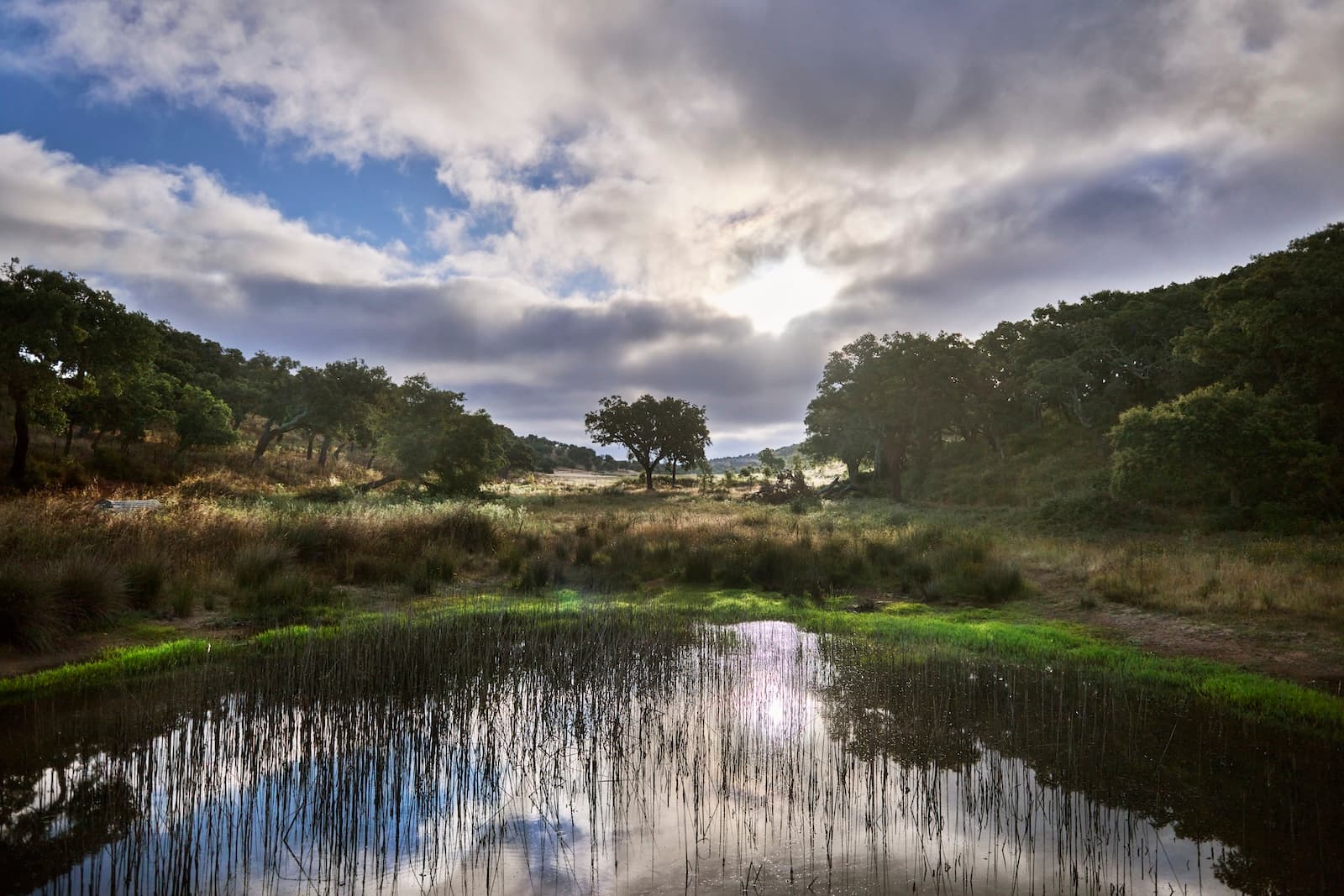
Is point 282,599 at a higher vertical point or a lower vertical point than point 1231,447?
lower

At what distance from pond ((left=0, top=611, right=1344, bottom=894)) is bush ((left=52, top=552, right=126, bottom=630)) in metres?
3.36

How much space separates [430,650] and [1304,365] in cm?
3622

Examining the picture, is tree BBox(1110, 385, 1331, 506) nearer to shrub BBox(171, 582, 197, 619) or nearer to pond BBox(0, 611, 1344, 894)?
pond BBox(0, 611, 1344, 894)

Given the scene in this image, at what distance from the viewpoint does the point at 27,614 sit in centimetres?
989

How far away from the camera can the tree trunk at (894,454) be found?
178 ft

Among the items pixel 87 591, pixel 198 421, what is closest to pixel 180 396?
pixel 198 421

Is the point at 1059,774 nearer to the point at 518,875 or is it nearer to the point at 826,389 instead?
the point at 518,875

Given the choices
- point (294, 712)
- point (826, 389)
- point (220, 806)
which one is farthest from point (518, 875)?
point (826, 389)

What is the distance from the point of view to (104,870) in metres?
4.89

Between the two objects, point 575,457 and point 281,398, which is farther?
point 575,457

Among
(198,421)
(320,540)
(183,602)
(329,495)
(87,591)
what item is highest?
(198,421)

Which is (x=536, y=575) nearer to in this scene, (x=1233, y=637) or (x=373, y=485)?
(x=1233, y=637)

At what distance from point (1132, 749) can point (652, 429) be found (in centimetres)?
7561

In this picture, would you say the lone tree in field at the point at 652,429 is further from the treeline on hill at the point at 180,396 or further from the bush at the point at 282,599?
the bush at the point at 282,599
